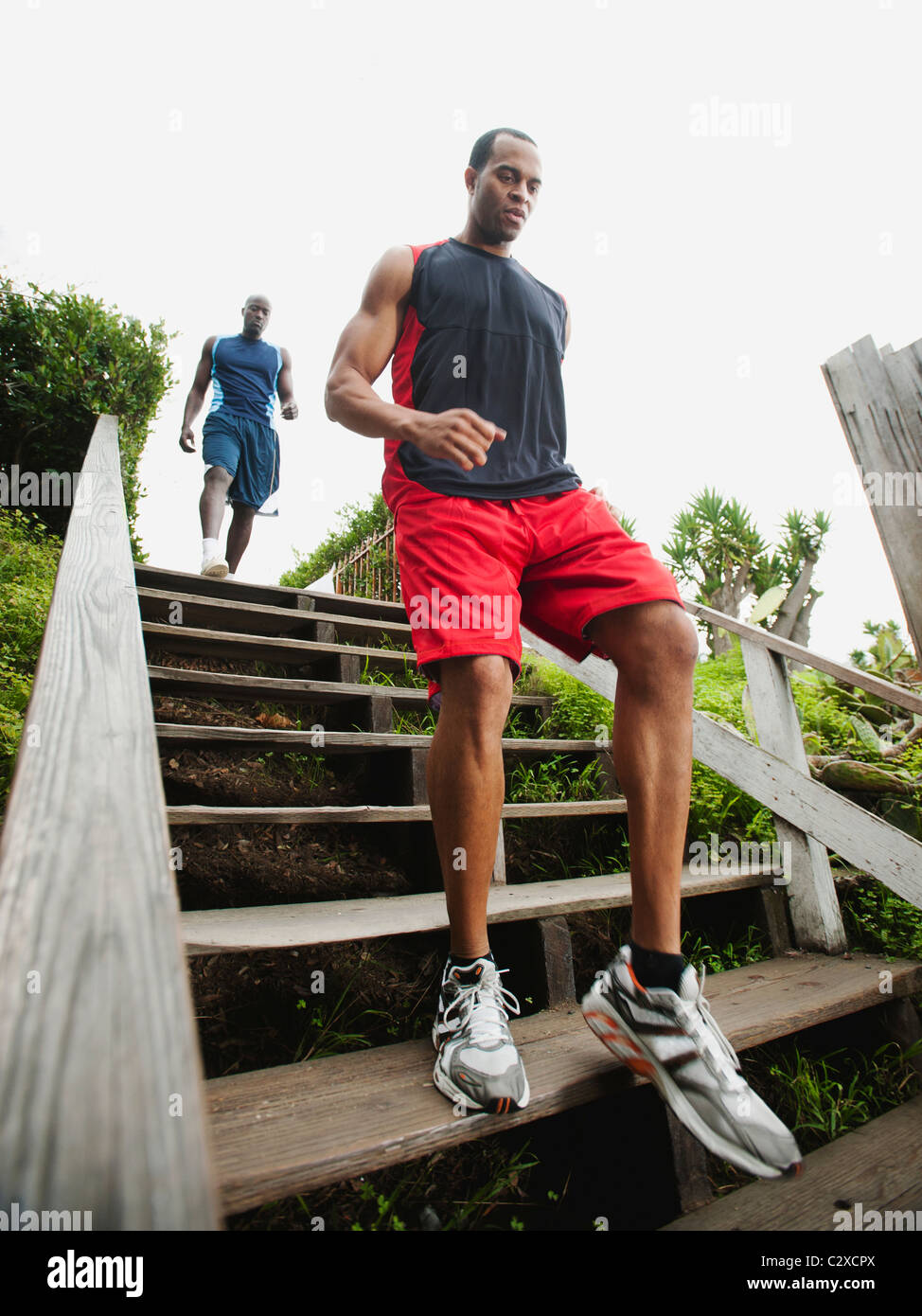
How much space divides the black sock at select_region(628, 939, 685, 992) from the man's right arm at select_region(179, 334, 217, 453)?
4.21 m

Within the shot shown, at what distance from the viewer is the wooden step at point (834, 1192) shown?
123 centimetres

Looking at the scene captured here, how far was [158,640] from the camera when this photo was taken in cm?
284

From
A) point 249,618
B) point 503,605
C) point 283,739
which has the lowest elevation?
point 283,739

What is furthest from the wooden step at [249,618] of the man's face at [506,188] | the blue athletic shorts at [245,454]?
the man's face at [506,188]

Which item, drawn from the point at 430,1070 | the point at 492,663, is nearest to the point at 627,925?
the point at 430,1070

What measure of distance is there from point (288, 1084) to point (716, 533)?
9263 millimetres

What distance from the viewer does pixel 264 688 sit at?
2.53 m

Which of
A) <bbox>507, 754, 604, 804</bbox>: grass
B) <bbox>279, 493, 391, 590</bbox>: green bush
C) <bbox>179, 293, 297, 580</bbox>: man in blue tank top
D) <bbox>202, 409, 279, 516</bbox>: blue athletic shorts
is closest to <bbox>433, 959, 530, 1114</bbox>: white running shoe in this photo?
<bbox>507, 754, 604, 804</bbox>: grass

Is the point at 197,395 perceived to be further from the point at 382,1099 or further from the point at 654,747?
the point at 382,1099

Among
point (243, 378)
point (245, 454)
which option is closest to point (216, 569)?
point (245, 454)

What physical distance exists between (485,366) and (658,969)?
51.8 inches

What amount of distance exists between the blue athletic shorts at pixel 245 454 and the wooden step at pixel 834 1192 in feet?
13.3

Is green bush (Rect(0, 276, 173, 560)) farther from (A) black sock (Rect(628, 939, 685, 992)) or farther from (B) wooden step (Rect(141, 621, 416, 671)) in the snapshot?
(A) black sock (Rect(628, 939, 685, 992))
